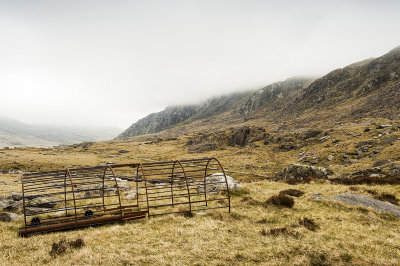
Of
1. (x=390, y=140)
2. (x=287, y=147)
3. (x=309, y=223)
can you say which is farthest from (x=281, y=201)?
(x=287, y=147)

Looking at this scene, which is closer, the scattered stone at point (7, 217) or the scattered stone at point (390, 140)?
the scattered stone at point (7, 217)

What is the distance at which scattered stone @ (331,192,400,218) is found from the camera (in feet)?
60.1

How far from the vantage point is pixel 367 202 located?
64.7 feet

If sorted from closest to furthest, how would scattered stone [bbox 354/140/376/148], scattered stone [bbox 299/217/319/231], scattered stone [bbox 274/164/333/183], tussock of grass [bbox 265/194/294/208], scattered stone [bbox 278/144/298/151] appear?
scattered stone [bbox 299/217/319/231] < tussock of grass [bbox 265/194/294/208] < scattered stone [bbox 274/164/333/183] < scattered stone [bbox 354/140/376/148] < scattered stone [bbox 278/144/298/151]

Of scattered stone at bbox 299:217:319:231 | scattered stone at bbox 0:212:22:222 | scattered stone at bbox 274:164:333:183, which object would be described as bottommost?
scattered stone at bbox 274:164:333:183

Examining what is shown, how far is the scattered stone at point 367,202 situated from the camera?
722 inches

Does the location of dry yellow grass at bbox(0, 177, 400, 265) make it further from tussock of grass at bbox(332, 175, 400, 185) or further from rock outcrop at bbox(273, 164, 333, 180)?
rock outcrop at bbox(273, 164, 333, 180)

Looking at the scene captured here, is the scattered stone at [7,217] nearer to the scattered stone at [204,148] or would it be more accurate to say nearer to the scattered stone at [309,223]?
the scattered stone at [309,223]

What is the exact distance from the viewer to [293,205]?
2094 centimetres

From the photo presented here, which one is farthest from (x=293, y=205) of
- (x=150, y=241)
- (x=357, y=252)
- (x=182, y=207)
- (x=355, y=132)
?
(x=355, y=132)

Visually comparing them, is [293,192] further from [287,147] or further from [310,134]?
[310,134]

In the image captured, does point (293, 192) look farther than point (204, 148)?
No

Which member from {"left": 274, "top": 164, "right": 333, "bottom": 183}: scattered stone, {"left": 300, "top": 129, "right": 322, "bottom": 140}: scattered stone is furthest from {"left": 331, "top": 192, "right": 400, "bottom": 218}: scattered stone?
{"left": 300, "top": 129, "right": 322, "bottom": 140}: scattered stone

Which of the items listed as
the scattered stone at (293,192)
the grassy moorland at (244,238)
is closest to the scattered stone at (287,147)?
the grassy moorland at (244,238)
